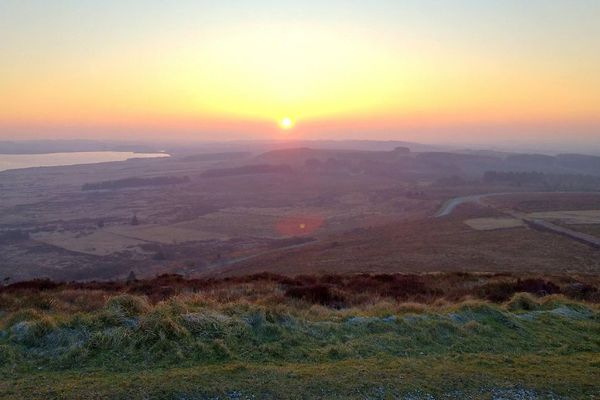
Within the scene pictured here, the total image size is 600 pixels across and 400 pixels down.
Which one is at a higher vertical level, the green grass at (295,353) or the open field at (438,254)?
the green grass at (295,353)

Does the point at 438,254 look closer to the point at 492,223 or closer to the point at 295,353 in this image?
the point at 492,223

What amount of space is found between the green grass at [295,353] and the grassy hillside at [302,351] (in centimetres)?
3

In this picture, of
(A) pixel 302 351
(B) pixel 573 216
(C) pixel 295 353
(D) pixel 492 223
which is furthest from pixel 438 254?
(B) pixel 573 216

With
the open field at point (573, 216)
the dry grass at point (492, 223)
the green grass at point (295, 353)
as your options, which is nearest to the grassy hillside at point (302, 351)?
the green grass at point (295, 353)

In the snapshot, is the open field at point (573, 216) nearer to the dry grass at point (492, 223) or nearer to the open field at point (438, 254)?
the dry grass at point (492, 223)

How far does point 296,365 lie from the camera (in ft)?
29.5

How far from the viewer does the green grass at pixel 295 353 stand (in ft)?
25.8

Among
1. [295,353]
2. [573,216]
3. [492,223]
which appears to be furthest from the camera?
[573,216]

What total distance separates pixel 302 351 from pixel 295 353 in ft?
0.59

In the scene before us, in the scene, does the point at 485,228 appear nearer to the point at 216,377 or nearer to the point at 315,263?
the point at 315,263

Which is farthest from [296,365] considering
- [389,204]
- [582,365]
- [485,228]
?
[389,204]

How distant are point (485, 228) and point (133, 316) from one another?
2053 inches

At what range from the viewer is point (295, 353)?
9.74m

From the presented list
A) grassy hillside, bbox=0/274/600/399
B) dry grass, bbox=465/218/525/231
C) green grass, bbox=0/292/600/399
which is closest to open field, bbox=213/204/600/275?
dry grass, bbox=465/218/525/231
